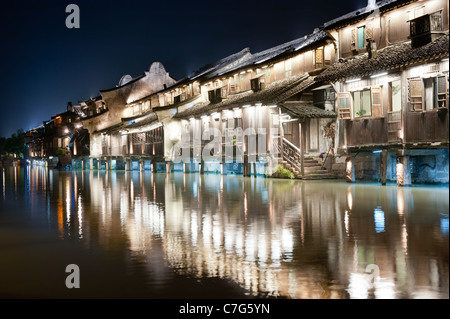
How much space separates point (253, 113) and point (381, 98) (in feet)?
50.2

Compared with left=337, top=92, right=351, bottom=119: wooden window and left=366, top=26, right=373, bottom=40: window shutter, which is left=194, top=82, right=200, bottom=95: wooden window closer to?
left=337, top=92, right=351, bottom=119: wooden window

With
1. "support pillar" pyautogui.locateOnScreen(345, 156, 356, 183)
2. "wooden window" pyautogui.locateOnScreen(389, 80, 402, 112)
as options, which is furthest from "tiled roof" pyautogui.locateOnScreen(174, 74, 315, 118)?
"wooden window" pyautogui.locateOnScreen(389, 80, 402, 112)

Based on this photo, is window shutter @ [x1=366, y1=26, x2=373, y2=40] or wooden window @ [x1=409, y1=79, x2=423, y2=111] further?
window shutter @ [x1=366, y1=26, x2=373, y2=40]

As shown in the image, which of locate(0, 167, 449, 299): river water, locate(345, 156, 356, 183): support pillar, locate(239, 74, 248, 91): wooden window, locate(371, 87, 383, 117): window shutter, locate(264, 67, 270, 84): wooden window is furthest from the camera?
locate(239, 74, 248, 91): wooden window

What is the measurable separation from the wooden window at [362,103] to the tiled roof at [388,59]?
1357mm

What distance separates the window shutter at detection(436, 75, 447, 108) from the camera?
77.6 feet

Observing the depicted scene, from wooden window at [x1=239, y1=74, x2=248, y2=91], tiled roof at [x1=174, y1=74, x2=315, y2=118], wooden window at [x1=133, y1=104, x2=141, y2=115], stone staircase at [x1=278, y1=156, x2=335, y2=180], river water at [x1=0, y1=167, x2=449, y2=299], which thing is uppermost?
wooden window at [x1=133, y1=104, x2=141, y2=115]

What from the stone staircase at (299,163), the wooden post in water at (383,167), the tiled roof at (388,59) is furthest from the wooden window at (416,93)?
the stone staircase at (299,163)

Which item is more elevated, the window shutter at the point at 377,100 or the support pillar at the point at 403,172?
the window shutter at the point at 377,100

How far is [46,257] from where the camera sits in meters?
10.1

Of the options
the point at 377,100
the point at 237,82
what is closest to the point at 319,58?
the point at 377,100

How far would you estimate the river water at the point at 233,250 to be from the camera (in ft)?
24.6

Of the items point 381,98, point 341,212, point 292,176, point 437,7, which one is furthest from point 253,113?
point 341,212

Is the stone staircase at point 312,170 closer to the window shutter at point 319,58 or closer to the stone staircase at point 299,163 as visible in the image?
the stone staircase at point 299,163
